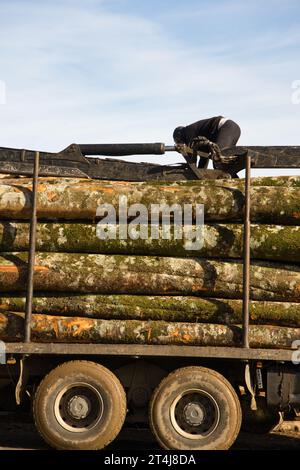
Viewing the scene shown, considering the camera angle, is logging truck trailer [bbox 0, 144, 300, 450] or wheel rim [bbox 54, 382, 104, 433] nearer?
logging truck trailer [bbox 0, 144, 300, 450]

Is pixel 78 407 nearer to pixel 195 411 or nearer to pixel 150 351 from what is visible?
pixel 150 351

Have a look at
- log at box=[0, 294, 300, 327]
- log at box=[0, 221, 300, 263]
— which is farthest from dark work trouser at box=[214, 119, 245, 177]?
log at box=[0, 294, 300, 327]

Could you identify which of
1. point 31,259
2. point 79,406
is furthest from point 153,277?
point 79,406

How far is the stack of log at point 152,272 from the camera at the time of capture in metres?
9.59

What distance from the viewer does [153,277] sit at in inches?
382

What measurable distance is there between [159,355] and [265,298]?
55.7 inches

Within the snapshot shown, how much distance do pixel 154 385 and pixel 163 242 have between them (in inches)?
66.4

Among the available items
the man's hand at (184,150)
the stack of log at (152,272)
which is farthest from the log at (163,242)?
the man's hand at (184,150)

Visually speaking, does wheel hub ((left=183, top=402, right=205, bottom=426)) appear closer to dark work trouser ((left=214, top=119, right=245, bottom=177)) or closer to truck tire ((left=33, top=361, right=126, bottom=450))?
truck tire ((left=33, top=361, right=126, bottom=450))

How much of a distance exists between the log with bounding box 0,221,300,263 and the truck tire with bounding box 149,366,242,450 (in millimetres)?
Answer: 1415

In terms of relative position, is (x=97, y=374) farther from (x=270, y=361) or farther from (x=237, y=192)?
(x=237, y=192)

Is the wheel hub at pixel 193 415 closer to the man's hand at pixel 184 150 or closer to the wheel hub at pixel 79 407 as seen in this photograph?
the wheel hub at pixel 79 407

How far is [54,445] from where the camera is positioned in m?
9.52

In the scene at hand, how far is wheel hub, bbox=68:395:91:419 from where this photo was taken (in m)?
9.56
